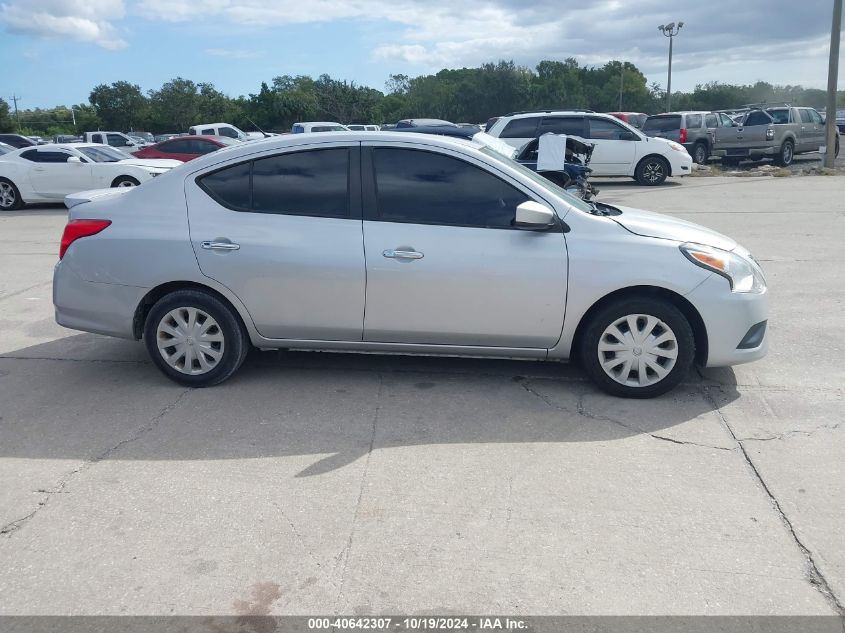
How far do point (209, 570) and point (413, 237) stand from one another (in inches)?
99.2

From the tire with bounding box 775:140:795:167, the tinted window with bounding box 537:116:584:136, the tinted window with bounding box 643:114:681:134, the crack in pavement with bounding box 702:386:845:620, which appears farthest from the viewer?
the tire with bounding box 775:140:795:167

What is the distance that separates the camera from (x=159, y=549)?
343cm

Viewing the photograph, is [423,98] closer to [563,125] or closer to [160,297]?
[563,125]

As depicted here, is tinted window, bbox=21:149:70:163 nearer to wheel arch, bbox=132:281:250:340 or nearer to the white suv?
the white suv

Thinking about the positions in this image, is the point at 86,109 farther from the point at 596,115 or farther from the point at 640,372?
the point at 640,372

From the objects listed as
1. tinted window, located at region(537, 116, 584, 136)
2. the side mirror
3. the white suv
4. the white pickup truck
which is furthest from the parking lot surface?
the white pickup truck

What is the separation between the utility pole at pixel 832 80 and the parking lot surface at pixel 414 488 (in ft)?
63.5

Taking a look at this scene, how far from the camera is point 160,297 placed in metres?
5.41

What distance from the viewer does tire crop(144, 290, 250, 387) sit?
5223mm

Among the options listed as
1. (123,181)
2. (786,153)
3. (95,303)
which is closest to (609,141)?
(786,153)

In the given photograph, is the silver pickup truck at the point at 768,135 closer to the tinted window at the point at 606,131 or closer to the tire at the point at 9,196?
the tinted window at the point at 606,131

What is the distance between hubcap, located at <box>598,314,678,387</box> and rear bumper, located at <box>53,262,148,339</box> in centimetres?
314

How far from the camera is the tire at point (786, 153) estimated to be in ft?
81.3

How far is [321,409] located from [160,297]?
145 cm
